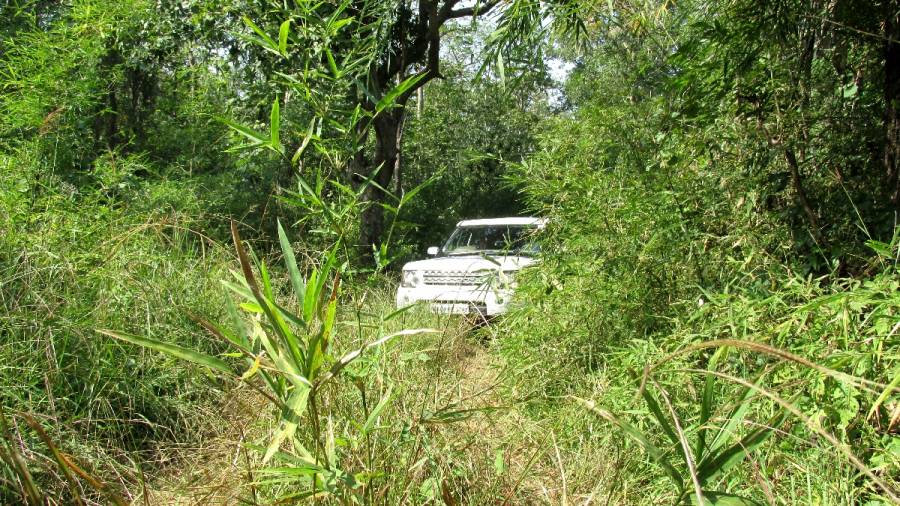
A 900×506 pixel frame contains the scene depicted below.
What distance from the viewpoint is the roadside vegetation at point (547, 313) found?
6.95 feet

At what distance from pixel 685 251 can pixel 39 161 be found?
467 cm

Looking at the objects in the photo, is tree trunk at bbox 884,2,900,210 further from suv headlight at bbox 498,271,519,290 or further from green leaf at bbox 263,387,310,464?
green leaf at bbox 263,387,310,464

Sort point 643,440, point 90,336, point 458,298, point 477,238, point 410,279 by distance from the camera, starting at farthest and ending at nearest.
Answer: point 477,238 → point 410,279 → point 458,298 → point 90,336 → point 643,440

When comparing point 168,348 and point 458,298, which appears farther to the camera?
point 458,298

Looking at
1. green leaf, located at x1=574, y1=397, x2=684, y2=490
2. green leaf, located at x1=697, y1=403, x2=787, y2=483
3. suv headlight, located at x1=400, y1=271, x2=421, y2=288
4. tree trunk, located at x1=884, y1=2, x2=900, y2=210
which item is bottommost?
suv headlight, located at x1=400, y1=271, x2=421, y2=288

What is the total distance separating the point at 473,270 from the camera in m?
5.09

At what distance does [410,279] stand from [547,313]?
287cm

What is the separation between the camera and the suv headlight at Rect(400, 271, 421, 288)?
669 cm

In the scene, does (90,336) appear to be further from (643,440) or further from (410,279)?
(410,279)

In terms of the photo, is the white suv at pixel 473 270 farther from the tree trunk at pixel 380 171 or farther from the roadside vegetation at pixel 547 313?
the tree trunk at pixel 380 171

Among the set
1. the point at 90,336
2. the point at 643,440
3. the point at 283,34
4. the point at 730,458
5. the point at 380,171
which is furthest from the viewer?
the point at 380,171

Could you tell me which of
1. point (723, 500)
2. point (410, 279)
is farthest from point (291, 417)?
point (410, 279)

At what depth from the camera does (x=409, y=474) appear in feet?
7.57

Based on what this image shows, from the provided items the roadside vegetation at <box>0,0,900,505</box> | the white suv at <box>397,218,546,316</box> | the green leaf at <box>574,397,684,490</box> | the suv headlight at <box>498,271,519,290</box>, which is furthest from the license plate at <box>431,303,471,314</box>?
the green leaf at <box>574,397,684,490</box>
